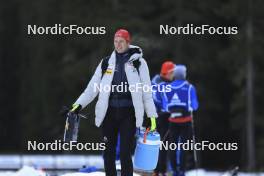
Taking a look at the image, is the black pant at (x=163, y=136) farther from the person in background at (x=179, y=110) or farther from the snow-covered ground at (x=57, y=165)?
the snow-covered ground at (x=57, y=165)

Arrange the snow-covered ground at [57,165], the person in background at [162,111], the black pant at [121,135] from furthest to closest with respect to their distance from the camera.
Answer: the person in background at [162,111] → the snow-covered ground at [57,165] → the black pant at [121,135]

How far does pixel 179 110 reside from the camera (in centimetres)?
1102

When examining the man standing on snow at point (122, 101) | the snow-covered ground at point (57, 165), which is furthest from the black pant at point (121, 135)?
the snow-covered ground at point (57, 165)

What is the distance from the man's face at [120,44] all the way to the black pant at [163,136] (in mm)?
3432

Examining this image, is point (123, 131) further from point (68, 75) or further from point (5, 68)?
point (5, 68)

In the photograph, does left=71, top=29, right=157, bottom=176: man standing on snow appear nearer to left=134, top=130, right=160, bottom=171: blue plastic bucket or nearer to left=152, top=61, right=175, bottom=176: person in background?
left=134, top=130, right=160, bottom=171: blue plastic bucket

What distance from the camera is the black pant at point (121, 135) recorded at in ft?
25.6

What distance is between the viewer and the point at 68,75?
30266 mm

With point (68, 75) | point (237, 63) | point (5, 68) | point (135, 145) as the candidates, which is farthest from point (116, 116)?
point (5, 68)

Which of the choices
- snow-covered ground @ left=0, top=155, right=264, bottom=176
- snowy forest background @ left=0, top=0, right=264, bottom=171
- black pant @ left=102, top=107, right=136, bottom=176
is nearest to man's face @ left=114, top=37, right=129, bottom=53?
black pant @ left=102, top=107, right=136, bottom=176

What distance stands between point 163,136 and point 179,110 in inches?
26.3

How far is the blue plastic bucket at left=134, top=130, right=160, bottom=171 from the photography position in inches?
327

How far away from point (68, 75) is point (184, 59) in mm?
5518

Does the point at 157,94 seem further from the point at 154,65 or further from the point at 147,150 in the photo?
the point at 154,65
